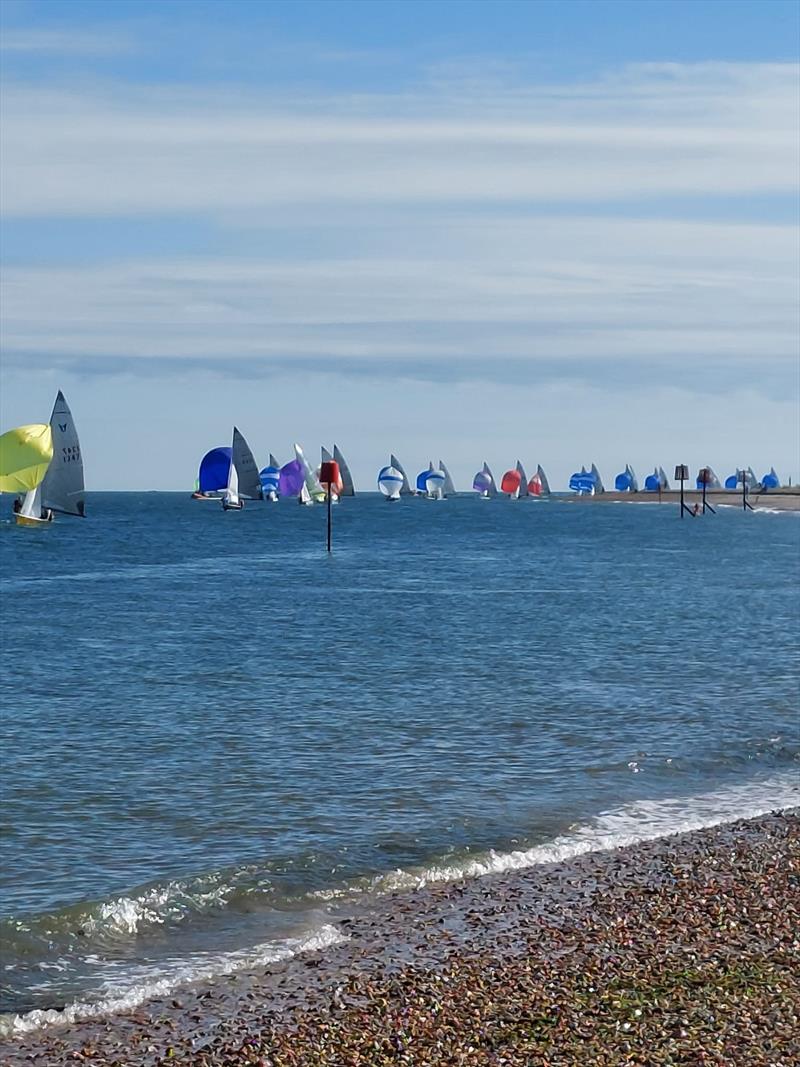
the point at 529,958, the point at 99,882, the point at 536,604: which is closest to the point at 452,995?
the point at 529,958

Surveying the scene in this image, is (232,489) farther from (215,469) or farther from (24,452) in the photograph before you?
(24,452)

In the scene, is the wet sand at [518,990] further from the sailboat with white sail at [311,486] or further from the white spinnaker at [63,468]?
the sailboat with white sail at [311,486]

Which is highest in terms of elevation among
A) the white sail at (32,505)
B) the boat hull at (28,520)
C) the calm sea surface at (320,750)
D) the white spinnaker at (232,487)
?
the white spinnaker at (232,487)

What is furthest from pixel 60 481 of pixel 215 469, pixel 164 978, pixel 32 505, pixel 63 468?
pixel 164 978

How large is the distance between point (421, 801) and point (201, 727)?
7.97 m

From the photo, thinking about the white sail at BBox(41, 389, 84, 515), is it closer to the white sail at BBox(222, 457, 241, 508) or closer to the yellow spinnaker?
the yellow spinnaker

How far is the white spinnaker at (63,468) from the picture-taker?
97.1m

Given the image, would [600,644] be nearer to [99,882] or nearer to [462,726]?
[462,726]

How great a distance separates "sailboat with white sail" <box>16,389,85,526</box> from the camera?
97.2 m

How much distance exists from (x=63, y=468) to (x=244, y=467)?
59035mm

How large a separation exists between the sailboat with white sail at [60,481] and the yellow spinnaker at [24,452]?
4.15 feet

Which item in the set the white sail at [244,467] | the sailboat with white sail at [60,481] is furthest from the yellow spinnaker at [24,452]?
the white sail at [244,467]

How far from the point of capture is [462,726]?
2694 centimetres

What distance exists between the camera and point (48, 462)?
9819 centimetres
